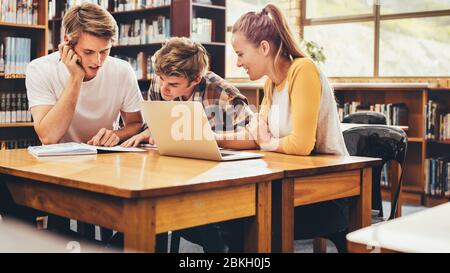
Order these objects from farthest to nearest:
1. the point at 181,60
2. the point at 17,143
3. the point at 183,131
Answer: the point at 17,143 < the point at 181,60 < the point at 183,131

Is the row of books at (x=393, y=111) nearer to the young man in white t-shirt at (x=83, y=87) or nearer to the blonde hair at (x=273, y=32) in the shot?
the young man in white t-shirt at (x=83, y=87)

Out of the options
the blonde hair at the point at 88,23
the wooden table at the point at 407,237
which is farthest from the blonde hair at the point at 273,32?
the wooden table at the point at 407,237

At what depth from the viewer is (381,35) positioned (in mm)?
5789

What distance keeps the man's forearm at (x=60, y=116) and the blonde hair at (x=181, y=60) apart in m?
0.35

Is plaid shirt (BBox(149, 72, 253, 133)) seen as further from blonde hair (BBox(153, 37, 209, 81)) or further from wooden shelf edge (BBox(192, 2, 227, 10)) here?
wooden shelf edge (BBox(192, 2, 227, 10))

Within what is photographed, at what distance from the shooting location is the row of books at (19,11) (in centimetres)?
378

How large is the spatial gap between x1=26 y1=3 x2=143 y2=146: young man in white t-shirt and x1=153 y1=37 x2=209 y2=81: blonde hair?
23cm

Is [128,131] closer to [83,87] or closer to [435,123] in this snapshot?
[83,87]

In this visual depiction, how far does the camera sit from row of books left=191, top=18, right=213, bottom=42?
206 inches

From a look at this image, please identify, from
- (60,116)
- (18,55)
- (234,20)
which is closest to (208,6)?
(234,20)

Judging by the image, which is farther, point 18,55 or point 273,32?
point 18,55

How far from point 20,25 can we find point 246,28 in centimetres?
216

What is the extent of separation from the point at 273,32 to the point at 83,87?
0.89 meters

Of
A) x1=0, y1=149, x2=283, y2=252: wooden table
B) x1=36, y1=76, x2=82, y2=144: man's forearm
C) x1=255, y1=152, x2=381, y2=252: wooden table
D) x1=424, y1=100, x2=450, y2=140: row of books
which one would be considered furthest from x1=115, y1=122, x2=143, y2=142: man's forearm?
x1=424, y1=100, x2=450, y2=140: row of books
